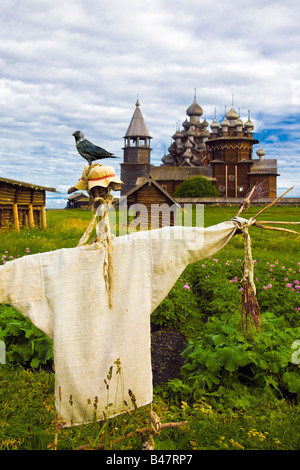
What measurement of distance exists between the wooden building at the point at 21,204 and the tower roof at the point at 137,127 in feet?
107

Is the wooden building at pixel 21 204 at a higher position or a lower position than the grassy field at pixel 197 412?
higher

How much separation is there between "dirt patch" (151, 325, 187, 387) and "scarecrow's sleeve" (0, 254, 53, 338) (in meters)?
2.26

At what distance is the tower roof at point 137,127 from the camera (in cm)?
5091

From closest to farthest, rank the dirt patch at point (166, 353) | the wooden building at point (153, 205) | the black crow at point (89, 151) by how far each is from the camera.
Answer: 1. the black crow at point (89, 151)
2. the dirt patch at point (166, 353)
3. the wooden building at point (153, 205)

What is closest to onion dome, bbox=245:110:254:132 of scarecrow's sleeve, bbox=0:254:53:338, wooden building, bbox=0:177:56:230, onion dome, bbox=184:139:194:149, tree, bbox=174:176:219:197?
onion dome, bbox=184:139:194:149

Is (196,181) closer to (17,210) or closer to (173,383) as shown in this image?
(17,210)

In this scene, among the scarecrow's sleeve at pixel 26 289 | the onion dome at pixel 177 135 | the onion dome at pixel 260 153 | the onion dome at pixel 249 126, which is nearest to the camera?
the scarecrow's sleeve at pixel 26 289

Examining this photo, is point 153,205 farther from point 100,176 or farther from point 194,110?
point 194,110

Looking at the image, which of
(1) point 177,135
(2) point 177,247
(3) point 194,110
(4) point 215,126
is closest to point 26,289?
(2) point 177,247

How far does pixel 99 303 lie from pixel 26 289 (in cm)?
46

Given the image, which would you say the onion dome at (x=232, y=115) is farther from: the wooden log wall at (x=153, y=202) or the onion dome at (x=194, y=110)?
the wooden log wall at (x=153, y=202)

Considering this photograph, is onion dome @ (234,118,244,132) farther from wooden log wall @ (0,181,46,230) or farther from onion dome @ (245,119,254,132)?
wooden log wall @ (0,181,46,230)

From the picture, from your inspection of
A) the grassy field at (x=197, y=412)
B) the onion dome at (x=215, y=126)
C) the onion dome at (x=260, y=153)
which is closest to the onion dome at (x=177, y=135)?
the onion dome at (x=215, y=126)

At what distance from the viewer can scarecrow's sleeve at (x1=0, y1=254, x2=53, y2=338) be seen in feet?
7.92
